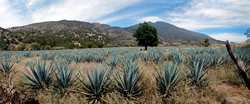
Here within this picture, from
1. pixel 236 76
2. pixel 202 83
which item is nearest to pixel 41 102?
pixel 202 83

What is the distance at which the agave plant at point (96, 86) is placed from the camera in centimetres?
832

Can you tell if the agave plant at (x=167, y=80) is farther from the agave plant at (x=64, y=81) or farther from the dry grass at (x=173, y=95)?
the agave plant at (x=64, y=81)

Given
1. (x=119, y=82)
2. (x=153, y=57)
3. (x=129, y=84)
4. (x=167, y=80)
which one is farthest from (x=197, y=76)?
(x=153, y=57)

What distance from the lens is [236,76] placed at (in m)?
10.2

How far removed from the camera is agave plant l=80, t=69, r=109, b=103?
27.3 ft

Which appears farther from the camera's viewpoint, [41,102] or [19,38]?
[19,38]

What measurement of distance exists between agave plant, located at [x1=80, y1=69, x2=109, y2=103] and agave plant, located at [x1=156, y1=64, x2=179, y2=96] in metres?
1.32

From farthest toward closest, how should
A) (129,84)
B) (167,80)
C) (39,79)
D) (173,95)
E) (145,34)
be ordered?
1. (145,34)
2. (39,79)
3. (167,80)
4. (129,84)
5. (173,95)

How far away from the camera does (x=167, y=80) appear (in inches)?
334

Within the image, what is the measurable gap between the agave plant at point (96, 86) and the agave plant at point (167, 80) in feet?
4.32

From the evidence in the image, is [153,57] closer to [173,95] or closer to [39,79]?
[39,79]

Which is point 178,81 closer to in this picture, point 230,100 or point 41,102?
point 230,100

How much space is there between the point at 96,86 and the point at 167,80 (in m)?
1.74

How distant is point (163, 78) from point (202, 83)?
1.16 meters
